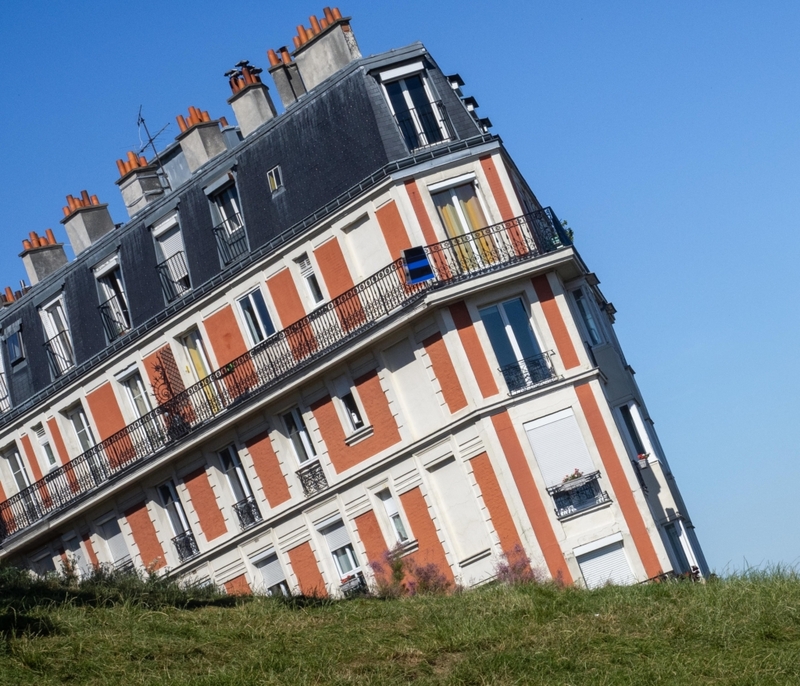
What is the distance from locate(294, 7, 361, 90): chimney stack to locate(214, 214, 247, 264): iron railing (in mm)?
3786

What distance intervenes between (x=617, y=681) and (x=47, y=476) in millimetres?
25818

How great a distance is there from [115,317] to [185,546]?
6.45m

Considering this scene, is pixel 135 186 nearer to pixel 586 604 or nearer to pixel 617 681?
pixel 586 604

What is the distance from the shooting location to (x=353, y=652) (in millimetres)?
14406

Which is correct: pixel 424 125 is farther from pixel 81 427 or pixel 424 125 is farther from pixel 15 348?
pixel 15 348

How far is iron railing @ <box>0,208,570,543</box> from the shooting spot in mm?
28344

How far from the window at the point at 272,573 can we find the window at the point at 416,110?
1017 centimetres

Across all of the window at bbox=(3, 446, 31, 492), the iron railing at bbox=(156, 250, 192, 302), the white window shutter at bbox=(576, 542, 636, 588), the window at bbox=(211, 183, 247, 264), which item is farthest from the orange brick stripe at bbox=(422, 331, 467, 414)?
the window at bbox=(3, 446, 31, 492)

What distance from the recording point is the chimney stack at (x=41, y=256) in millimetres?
40312

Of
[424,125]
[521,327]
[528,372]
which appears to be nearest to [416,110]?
[424,125]

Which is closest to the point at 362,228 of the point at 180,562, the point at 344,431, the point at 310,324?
the point at 310,324

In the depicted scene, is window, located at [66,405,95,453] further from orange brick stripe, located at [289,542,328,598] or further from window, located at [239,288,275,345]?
orange brick stripe, located at [289,542,328,598]

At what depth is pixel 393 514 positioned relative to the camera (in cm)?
2914

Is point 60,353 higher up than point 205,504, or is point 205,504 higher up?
point 60,353
